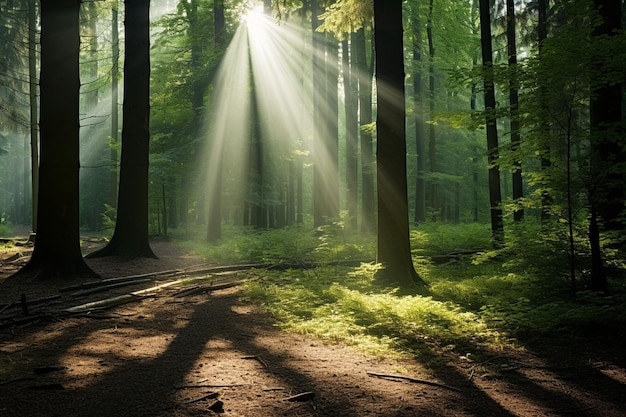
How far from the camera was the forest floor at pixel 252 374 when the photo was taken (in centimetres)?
342

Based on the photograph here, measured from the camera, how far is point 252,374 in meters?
4.18

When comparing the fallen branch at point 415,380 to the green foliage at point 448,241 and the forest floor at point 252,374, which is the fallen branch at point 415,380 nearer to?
the forest floor at point 252,374

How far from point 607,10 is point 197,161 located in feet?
53.9

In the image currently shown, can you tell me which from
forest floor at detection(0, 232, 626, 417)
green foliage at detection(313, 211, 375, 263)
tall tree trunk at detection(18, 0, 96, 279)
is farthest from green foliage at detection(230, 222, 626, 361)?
tall tree trunk at detection(18, 0, 96, 279)

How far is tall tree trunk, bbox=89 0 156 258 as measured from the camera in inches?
490

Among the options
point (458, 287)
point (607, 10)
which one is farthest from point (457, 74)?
point (458, 287)

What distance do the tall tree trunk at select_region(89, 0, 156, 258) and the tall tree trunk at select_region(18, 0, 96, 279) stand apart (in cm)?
326

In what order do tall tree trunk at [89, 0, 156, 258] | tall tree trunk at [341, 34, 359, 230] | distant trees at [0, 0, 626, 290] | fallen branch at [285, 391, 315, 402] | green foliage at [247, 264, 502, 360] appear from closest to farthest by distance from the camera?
fallen branch at [285, 391, 315, 402] → green foliage at [247, 264, 502, 360] → distant trees at [0, 0, 626, 290] → tall tree trunk at [89, 0, 156, 258] → tall tree trunk at [341, 34, 359, 230]

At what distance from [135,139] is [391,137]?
806 cm

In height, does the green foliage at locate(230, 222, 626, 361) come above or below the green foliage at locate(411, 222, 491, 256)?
below

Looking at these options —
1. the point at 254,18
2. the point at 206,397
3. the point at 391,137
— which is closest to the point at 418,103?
the point at 254,18

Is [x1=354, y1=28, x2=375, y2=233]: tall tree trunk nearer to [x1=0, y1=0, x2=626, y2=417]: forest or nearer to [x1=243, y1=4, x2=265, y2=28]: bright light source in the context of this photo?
[x1=0, y1=0, x2=626, y2=417]: forest

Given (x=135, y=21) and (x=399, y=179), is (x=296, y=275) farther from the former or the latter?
(x=135, y=21)

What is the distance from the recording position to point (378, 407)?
348 centimetres
